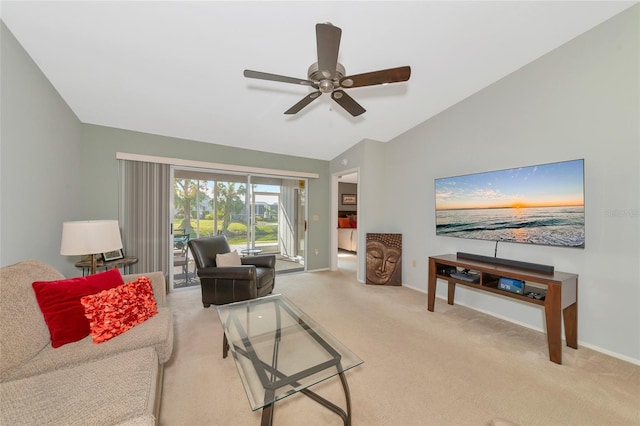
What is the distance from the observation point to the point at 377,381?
183cm

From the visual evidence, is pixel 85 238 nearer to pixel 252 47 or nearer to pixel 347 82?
pixel 252 47

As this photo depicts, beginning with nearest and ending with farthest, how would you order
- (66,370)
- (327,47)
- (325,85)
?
(66,370) < (327,47) < (325,85)

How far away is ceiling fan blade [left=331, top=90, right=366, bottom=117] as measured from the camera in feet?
6.98

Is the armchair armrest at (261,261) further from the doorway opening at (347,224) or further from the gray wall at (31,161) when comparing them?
the doorway opening at (347,224)

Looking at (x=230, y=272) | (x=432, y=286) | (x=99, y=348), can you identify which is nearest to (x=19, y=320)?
(x=99, y=348)

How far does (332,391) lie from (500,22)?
340cm

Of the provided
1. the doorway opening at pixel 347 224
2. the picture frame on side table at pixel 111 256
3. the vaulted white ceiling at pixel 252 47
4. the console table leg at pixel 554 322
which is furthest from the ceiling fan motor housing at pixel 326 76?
the doorway opening at pixel 347 224

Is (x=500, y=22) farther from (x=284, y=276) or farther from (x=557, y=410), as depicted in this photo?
(x=284, y=276)

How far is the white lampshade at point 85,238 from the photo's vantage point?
1.99 metres

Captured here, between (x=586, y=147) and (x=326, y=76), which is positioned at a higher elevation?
(x=326, y=76)

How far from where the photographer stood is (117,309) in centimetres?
167

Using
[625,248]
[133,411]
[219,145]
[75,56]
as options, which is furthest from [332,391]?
[219,145]

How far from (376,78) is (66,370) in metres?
2.62

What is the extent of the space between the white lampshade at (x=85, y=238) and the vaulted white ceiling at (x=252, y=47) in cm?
154
